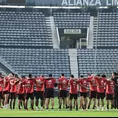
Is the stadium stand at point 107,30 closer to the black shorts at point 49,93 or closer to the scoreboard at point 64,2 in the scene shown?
the scoreboard at point 64,2

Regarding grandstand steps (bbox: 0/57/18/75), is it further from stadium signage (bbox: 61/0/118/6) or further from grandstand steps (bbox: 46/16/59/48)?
stadium signage (bbox: 61/0/118/6)

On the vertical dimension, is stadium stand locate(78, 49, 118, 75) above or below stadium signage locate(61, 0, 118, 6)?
below

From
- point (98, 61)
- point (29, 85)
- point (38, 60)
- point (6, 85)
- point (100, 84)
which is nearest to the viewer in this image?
point (29, 85)

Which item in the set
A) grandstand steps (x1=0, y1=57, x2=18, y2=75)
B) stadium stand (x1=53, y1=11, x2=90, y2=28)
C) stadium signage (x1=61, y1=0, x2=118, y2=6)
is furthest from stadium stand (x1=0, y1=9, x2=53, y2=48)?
grandstand steps (x1=0, y1=57, x2=18, y2=75)

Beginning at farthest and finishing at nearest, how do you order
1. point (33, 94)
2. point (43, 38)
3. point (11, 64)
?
point (43, 38), point (11, 64), point (33, 94)

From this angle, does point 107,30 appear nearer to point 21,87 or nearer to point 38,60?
point 38,60

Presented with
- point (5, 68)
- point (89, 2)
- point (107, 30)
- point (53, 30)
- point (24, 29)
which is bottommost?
point (5, 68)

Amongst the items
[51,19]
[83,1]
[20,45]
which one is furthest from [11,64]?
[83,1]

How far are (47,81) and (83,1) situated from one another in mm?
30699

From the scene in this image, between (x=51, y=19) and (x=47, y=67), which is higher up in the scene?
(x=51, y=19)

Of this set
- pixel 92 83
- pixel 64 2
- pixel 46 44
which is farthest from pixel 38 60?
pixel 92 83

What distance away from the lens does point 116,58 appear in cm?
5084

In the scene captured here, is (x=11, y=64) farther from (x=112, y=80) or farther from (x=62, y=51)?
(x=112, y=80)

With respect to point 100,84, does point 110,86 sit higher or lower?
lower
